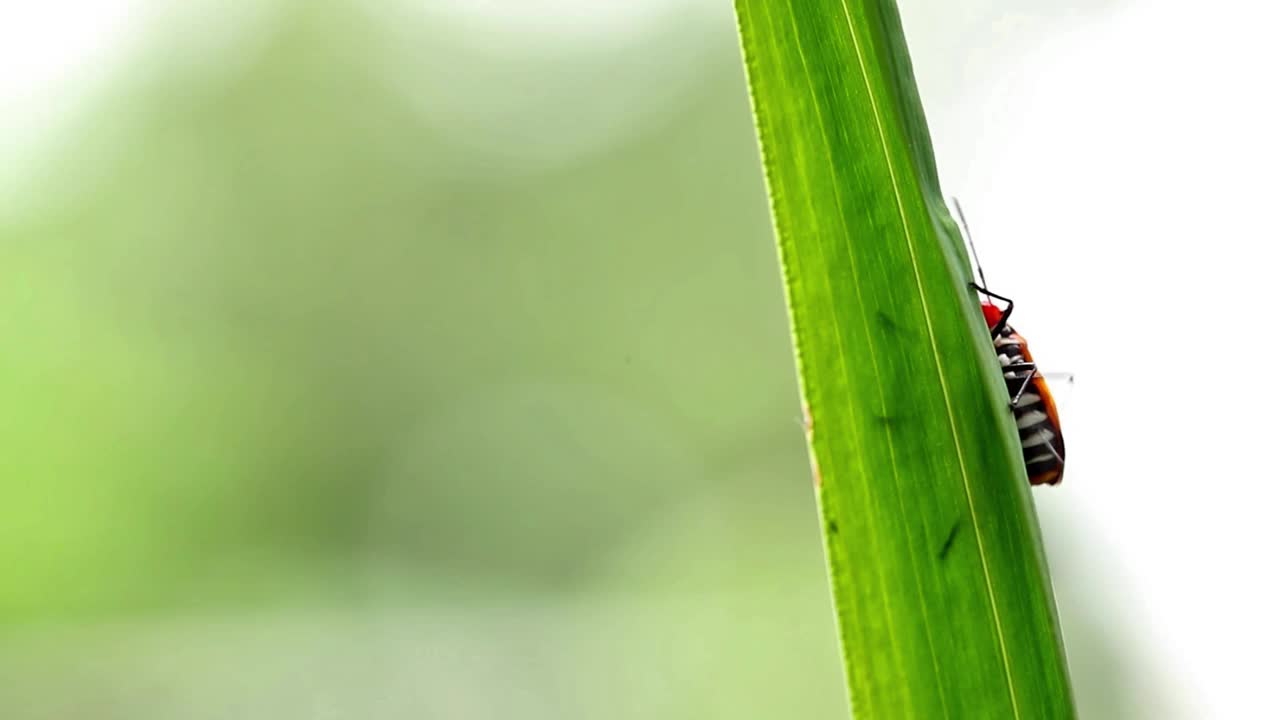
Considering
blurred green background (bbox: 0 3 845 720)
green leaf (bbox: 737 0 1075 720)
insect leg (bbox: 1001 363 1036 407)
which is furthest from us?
blurred green background (bbox: 0 3 845 720)

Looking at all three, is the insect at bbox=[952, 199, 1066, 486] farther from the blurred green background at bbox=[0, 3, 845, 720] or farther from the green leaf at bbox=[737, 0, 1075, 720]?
the blurred green background at bbox=[0, 3, 845, 720]

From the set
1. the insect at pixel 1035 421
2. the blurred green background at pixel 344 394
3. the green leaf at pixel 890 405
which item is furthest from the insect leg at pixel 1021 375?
the blurred green background at pixel 344 394

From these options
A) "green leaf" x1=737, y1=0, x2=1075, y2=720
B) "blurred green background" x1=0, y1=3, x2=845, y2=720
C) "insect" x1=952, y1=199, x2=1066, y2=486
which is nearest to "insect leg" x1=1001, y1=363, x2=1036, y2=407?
"insect" x1=952, y1=199, x2=1066, y2=486

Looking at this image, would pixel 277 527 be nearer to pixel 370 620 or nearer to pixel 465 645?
pixel 370 620

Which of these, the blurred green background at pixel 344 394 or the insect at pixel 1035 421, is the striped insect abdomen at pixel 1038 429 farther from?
the blurred green background at pixel 344 394

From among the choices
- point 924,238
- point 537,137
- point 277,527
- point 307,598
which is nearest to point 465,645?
point 307,598

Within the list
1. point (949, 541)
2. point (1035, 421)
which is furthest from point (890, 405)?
point (1035, 421)

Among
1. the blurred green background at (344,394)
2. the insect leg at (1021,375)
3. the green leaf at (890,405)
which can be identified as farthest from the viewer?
the blurred green background at (344,394)
